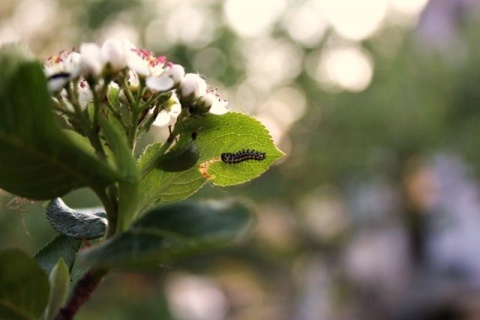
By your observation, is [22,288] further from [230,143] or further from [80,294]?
[230,143]

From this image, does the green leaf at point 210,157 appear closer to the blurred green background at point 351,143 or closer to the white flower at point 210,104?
the white flower at point 210,104

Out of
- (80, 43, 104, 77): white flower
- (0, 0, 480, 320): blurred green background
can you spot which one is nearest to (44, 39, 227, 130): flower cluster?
(80, 43, 104, 77): white flower

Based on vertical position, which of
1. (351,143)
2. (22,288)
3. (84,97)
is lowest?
(22,288)

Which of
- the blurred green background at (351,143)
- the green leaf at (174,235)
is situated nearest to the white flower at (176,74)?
the green leaf at (174,235)

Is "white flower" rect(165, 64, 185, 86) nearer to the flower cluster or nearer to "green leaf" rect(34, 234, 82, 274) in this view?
the flower cluster

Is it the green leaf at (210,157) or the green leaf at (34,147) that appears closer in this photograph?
the green leaf at (34,147)

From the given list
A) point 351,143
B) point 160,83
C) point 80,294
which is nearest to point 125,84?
point 160,83
